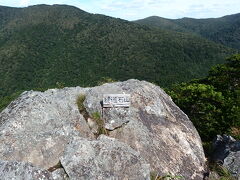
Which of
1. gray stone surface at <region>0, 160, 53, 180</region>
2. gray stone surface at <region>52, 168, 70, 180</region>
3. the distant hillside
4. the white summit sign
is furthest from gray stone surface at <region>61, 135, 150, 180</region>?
the distant hillside

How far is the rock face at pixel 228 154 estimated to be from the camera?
32.2 feet

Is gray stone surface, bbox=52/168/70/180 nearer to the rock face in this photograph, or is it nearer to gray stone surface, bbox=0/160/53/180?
gray stone surface, bbox=0/160/53/180

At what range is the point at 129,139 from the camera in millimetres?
9789

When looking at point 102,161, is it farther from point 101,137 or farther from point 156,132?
point 156,132

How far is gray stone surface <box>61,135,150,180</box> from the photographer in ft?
26.3

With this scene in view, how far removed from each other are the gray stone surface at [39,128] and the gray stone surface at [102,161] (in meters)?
0.51

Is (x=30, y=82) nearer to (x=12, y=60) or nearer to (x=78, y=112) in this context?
(x=12, y=60)

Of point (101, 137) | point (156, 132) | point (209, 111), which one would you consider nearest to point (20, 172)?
point (101, 137)

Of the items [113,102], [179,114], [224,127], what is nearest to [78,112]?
[113,102]

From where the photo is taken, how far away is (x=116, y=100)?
10.4 meters

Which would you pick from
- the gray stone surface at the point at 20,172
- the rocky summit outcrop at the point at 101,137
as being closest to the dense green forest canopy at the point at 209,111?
the rocky summit outcrop at the point at 101,137

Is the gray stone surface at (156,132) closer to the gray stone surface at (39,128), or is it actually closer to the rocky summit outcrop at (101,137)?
the rocky summit outcrop at (101,137)

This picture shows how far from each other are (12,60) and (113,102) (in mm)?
172893

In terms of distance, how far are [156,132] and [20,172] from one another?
479 centimetres
